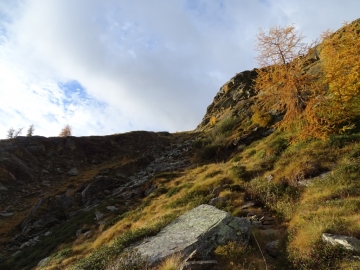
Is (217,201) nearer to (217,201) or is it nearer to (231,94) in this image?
(217,201)

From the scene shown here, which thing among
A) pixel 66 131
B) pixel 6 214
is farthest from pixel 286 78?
pixel 66 131

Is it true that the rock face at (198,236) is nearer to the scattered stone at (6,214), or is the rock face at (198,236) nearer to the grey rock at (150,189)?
the grey rock at (150,189)

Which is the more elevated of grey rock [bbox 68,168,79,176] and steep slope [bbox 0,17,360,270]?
grey rock [bbox 68,168,79,176]

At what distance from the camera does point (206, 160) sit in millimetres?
27797

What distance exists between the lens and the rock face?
7.62m

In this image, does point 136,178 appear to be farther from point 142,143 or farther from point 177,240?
point 177,240

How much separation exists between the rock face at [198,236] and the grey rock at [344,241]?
2277mm

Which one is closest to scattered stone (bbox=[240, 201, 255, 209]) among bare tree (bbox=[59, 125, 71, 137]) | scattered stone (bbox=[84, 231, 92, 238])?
scattered stone (bbox=[84, 231, 92, 238])

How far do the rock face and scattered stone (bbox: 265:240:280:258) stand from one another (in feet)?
2.02

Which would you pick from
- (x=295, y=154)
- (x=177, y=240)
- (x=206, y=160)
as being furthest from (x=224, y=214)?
(x=206, y=160)

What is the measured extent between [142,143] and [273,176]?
3411 cm

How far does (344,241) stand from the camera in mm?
6402

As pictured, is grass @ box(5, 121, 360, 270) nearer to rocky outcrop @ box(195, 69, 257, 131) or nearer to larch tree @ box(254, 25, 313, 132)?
larch tree @ box(254, 25, 313, 132)

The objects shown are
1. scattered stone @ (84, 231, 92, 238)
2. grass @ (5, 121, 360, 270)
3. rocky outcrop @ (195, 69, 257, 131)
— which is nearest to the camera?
grass @ (5, 121, 360, 270)
